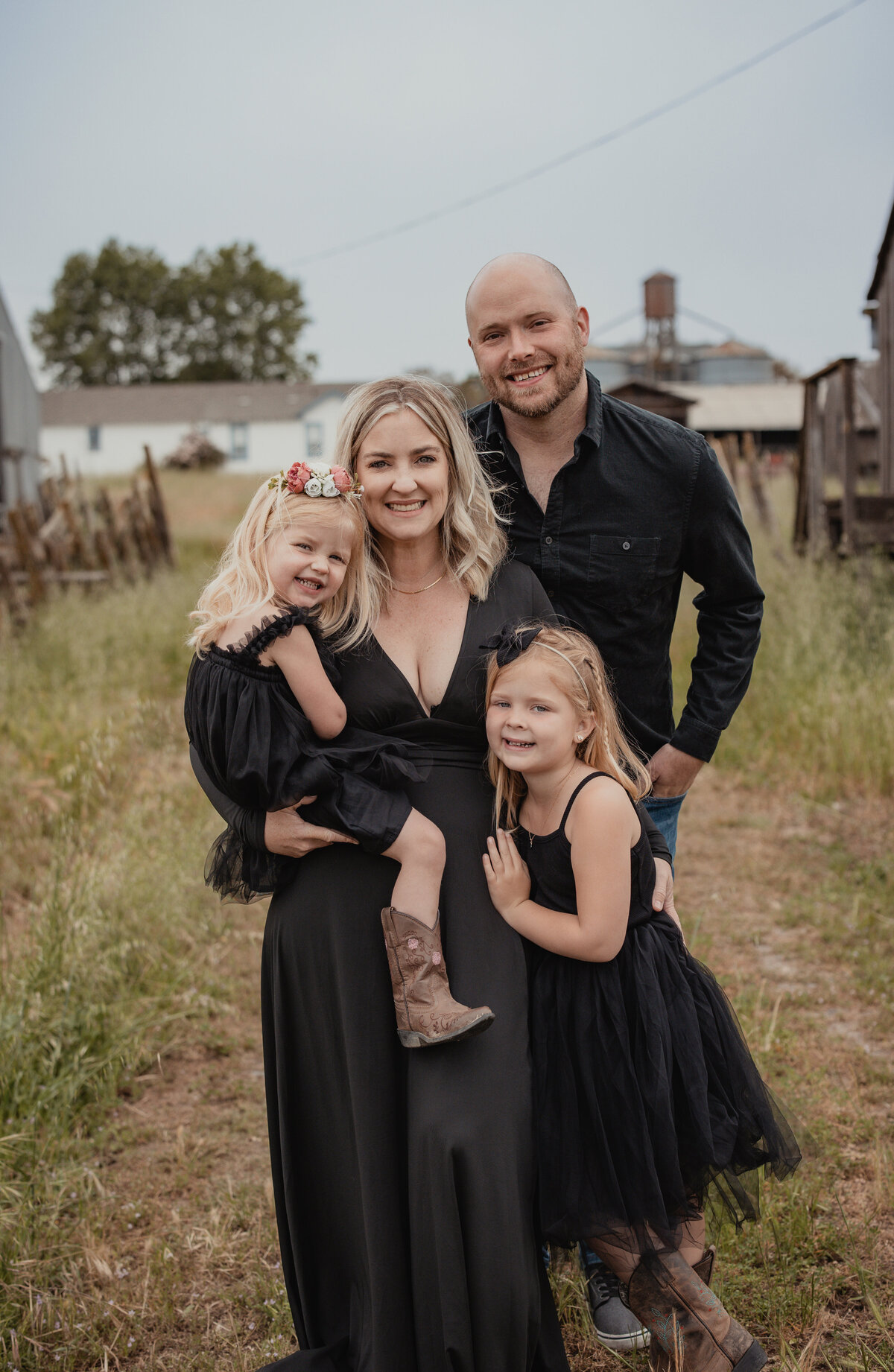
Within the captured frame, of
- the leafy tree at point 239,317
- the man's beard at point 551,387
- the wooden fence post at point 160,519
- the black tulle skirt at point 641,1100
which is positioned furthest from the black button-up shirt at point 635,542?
the leafy tree at point 239,317

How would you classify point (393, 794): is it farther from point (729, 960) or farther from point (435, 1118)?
point (729, 960)

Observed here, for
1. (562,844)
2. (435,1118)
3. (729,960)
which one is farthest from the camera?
(729,960)

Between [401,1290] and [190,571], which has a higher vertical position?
[190,571]

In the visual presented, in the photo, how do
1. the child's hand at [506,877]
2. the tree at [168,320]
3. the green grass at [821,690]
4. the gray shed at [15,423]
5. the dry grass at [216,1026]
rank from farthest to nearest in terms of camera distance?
1. the tree at [168,320]
2. the gray shed at [15,423]
3. the green grass at [821,690]
4. the dry grass at [216,1026]
5. the child's hand at [506,877]

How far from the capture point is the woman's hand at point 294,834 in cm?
239

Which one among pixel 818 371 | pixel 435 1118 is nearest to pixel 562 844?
pixel 435 1118

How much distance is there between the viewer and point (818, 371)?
10773mm

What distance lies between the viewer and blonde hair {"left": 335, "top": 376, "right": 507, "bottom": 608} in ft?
8.42

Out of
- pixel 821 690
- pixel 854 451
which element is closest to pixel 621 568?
pixel 821 690

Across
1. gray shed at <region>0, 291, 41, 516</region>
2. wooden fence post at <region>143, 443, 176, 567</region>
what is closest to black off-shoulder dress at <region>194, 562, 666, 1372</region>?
wooden fence post at <region>143, 443, 176, 567</region>

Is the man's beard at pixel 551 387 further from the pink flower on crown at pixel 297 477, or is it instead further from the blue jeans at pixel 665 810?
the blue jeans at pixel 665 810

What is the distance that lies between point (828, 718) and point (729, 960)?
2.57 m

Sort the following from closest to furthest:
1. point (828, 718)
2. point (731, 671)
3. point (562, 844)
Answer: point (562, 844)
point (731, 671)
point (828, 718)

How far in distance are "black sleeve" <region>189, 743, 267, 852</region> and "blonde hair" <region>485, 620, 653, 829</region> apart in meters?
0.55
